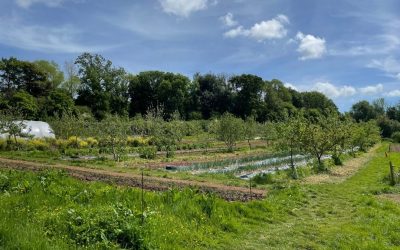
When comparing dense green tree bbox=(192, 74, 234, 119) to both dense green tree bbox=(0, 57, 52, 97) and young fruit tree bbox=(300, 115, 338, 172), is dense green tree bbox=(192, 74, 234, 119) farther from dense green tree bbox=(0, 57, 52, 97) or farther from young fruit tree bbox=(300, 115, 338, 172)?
young fruit tree bbox=(300, 115, 338, 172)

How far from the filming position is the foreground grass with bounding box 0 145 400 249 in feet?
21.8

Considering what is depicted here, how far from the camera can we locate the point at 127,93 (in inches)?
3474

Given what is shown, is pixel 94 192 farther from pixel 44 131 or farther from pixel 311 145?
pixel 44 131

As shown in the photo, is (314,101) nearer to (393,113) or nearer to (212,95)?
(393,113)

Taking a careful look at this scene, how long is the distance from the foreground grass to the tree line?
46.6 m

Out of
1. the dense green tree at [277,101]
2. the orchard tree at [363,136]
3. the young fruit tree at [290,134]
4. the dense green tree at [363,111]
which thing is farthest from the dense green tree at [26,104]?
the dense green tree at [363,111]

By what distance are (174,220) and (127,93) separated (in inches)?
3218

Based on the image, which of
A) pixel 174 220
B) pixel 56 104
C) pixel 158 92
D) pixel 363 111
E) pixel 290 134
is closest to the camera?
pixel 174 220

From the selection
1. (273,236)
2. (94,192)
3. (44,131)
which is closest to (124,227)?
(94,192)

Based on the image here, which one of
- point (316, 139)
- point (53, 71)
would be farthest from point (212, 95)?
point (316, 139)

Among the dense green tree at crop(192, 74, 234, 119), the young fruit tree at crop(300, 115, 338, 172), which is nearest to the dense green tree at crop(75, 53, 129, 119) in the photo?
the dense green tree at crop(192, 74, 234, 119)

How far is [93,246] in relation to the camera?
6238 millimetres

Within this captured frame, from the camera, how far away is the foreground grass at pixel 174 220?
664 centimetres

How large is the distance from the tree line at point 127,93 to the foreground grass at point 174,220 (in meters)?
46.6
